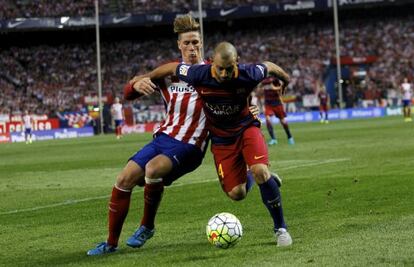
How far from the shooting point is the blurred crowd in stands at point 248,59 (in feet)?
208

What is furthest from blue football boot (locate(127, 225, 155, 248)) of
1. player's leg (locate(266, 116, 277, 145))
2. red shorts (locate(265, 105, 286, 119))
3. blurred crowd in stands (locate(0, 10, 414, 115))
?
blurred crowd in stands (locate(0, 10, 414, 115))

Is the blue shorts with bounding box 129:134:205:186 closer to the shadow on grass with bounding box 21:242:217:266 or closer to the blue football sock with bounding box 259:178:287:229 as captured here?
the shadow on grass with bounding box 21:242:217:266

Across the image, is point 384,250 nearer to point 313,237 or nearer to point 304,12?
point 313,237

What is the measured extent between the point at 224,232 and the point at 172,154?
1024 millimetres

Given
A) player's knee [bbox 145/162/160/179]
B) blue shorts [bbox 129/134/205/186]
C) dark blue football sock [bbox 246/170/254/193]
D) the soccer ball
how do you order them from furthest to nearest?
dark blue football sock [bbox 246/170/254/193]
blue shorts [bbox 129/134/205/186]
player's knee [bbox 145/162/160/179]
the soccer ball

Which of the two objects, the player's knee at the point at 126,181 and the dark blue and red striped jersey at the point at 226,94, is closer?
the dark blue and red striped jersey at the point at 226,94

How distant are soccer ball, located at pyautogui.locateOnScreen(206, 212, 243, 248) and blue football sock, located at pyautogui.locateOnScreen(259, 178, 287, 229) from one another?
390 mm

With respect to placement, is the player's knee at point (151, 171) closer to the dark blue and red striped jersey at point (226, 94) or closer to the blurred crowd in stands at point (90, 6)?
the dark blue and red striped jersey at point (226, 94)

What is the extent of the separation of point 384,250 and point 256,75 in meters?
2.06

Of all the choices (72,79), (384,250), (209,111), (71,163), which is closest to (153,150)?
(209,111)

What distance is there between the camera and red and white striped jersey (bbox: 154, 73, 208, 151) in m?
9.15

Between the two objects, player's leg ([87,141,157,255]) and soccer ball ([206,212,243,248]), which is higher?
player's leg ([87,141,157,255])

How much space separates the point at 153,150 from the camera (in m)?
9.07

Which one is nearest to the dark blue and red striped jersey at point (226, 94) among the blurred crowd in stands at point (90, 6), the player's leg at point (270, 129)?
the player's leg at point (270, 129)
